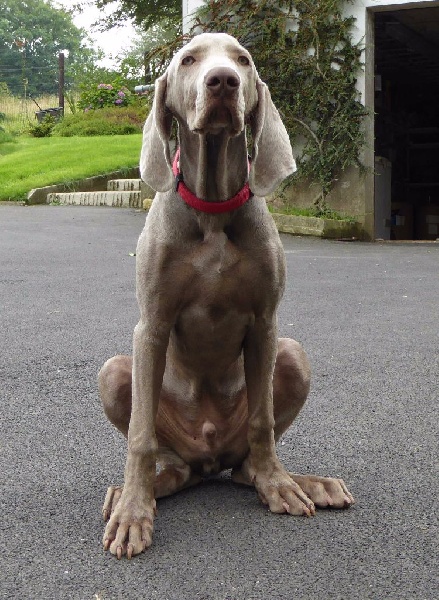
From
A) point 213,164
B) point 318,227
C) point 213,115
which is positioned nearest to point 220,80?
point 213,115

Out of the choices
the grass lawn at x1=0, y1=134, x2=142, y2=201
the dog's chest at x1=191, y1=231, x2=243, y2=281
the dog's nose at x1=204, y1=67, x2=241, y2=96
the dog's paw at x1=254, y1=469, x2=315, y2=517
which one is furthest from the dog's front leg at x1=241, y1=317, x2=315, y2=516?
the grass lawn at x1=0, y1=134, x2=142, y2=201

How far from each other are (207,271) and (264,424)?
21.2 inches

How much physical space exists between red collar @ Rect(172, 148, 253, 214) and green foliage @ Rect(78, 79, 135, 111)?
22.1m

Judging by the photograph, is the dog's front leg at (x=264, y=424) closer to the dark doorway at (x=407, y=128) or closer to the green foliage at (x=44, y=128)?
the dark doorway at (x=407, y=128)

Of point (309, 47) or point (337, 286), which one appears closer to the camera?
point (337, 286)

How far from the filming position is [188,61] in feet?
8.53

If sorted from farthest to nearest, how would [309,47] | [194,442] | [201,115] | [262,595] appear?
[309,47], [194,442], [201,115], [262,595]

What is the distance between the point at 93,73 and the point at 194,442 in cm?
2917

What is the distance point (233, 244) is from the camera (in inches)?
104

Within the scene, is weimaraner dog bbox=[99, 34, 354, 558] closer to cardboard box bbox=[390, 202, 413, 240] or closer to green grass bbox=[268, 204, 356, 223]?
green grass bbox=[268, 204, 356, 223]

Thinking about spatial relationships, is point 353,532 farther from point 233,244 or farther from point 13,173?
point 13,173

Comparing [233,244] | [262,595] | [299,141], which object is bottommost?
[262,595]

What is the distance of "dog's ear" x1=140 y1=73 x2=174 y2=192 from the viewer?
2619 mm

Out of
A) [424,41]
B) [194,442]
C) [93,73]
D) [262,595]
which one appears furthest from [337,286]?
[93,73]
